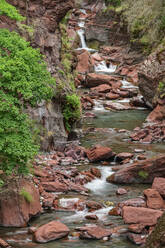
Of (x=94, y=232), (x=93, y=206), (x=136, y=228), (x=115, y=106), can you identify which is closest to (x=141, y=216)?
(x=136, y=228)

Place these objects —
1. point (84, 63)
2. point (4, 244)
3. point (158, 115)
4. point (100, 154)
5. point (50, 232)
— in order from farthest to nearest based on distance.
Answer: point (84, 63) < point (158, 115) < point (100, 154) < point (50, 232) < point (4, 244)

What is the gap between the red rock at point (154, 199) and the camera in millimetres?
9648

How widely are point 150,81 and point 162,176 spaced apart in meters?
12.9

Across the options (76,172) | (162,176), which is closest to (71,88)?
(76,172)

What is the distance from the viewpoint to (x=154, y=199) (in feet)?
32.6

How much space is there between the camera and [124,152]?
15.3m

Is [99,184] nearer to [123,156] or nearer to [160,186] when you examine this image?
[160,186]

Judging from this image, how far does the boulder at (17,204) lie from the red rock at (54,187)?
1551 millimetres

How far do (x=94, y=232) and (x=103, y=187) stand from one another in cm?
406

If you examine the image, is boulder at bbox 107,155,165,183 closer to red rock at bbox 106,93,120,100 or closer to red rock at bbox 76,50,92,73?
red rock at bbox 106,93,120,100

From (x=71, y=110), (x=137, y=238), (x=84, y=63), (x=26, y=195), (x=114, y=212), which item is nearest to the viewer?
(x=137, y=238)

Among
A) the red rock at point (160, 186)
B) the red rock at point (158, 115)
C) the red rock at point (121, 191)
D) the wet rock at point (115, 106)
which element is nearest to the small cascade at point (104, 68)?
the wet rock at point (115, 106)

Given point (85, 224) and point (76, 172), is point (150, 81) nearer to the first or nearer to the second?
point (76, 172)

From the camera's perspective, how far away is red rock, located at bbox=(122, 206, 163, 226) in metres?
8.39
